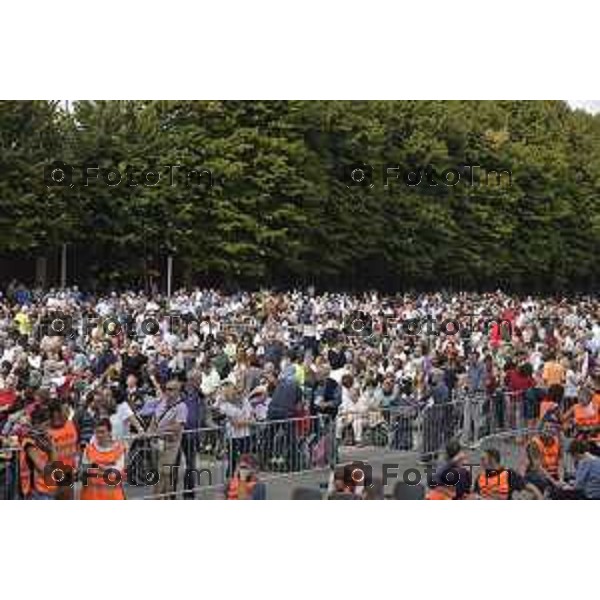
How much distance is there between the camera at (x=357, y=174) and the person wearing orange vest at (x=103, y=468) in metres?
26.3

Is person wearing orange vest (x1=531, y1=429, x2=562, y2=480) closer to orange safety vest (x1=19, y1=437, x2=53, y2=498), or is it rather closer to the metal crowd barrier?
orange safety vest (x1=19, y1=437, x2=53, y2=498)

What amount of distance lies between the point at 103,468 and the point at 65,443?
0.63 m

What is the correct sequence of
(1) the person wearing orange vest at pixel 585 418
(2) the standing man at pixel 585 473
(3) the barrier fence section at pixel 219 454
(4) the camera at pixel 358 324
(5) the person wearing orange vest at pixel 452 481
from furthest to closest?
(4) the camera at pixel 358 324 → (1) the person wearing orange vest at pixel 585 418 → (3) the barrier fence section at pixel 219 454 → (2) the standing man at pixel 585 473 → (5) the person wearing orange vest at pixel 452 481

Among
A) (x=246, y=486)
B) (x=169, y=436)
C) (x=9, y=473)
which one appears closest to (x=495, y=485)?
(x=246, y=486)

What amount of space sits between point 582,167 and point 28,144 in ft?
87.6

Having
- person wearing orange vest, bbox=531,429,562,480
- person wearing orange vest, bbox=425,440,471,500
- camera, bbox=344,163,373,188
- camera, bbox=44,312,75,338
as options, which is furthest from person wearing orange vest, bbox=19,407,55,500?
camera, bbox=344,163,373,188

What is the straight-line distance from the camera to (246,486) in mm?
11078

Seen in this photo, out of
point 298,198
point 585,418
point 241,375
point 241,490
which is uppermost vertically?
point 298,198

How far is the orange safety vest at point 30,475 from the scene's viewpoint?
11.0 m

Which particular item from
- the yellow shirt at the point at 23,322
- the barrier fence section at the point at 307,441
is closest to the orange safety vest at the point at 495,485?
the barrier fence section at the point at 307,441

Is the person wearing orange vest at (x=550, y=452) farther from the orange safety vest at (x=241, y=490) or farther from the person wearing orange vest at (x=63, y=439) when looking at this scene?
the person wearing orange vest at (x=63, y=439)

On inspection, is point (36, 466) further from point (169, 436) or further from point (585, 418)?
point (585, 418)

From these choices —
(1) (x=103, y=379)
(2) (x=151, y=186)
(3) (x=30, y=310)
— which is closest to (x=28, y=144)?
(2) (x=151, y=186)
